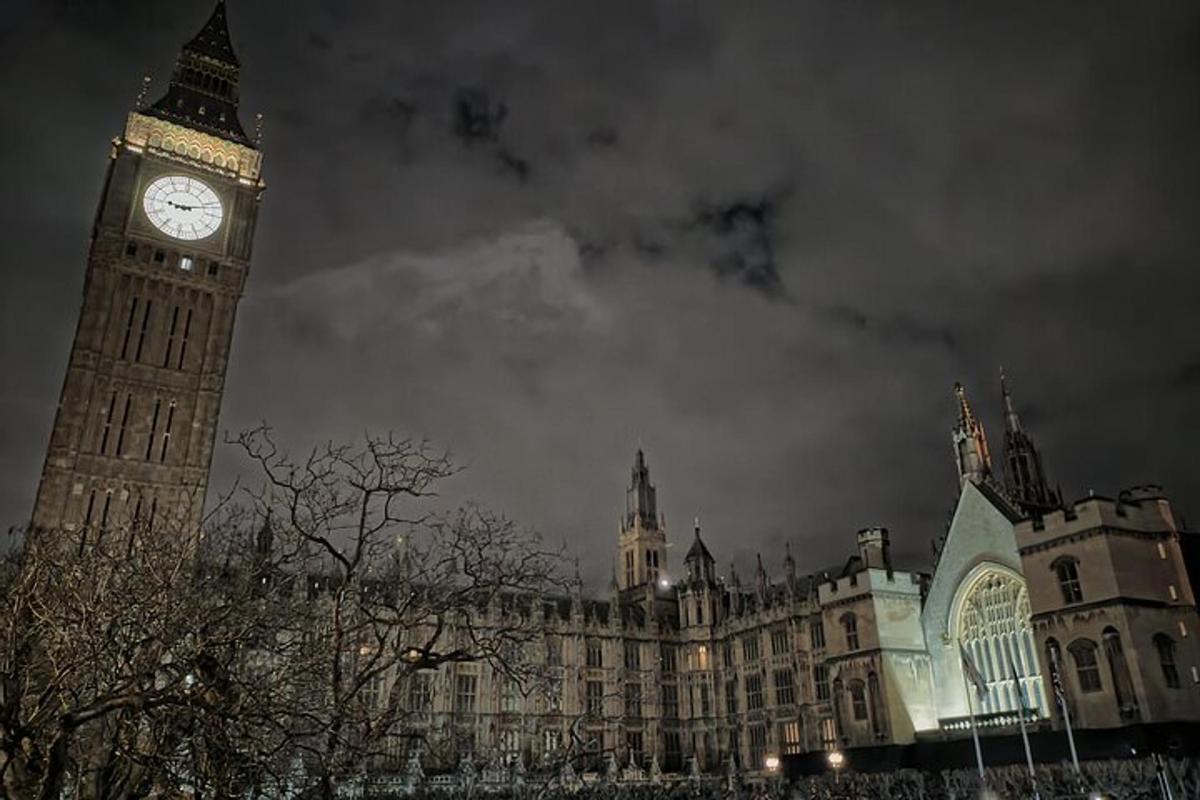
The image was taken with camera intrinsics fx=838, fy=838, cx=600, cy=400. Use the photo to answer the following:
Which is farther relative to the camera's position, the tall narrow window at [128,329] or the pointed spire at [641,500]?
the pointed spire at [641,500]

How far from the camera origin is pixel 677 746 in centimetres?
6184

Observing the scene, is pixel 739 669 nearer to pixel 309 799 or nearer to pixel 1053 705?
pixel 1053 705

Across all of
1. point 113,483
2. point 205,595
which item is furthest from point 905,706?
point 113,483

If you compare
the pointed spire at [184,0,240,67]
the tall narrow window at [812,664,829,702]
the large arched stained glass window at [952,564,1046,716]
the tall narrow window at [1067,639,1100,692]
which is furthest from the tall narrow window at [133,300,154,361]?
the tall narrow window at [1067,639,1100,692]

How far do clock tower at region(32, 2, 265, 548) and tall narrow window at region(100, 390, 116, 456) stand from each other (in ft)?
0.20

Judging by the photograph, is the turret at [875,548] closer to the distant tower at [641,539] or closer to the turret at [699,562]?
the turret at [699,562]

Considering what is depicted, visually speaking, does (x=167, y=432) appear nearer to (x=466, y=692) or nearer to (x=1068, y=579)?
(x=466, y=692)

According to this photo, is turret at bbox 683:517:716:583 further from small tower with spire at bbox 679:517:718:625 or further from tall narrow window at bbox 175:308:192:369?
tall narrow window at bbox 175:308:192:369

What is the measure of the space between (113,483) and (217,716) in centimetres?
4768

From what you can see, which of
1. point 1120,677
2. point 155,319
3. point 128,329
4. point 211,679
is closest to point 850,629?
point 1120,677

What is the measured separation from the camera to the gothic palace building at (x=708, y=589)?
31453 millimetres

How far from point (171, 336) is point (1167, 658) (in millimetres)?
55057

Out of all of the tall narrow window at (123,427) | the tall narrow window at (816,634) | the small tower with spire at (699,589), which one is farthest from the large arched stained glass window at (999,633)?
the tall narrow window at (123,427)

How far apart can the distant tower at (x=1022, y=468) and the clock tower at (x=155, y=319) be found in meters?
58.6
